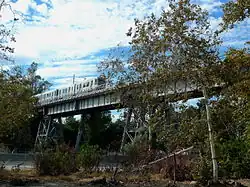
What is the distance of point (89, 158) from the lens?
19.2 meters

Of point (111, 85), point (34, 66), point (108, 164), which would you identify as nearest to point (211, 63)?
point (108, 164)

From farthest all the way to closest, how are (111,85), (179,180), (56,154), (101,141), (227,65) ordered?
1. (101,141)
2. (111,85)
3. (56,154)
4. (179,180)
5. (227,65)

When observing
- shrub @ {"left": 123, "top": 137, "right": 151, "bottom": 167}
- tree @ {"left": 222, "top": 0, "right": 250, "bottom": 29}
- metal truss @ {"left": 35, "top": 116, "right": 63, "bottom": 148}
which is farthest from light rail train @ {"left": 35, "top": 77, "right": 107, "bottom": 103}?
tree @ {"left": 222, "top": 0, "right": 250, "bottom": 29}

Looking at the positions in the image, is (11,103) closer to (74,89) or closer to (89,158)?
(89,158)

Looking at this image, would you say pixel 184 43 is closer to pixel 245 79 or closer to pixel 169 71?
pixel 169 71

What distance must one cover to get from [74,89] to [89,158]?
149 ft

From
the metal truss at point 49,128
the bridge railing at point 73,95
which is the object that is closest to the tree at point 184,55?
the bridge railing at point 73,95

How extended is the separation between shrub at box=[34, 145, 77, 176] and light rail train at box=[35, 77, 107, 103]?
34.3m

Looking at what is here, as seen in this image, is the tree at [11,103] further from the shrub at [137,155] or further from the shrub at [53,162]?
the shrub at [137,155]

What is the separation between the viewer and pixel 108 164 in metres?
21.3

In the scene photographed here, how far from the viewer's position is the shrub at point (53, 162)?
18344 millimetres

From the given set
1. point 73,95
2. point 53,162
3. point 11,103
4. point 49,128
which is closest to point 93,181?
point 53,162

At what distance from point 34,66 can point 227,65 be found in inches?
3076

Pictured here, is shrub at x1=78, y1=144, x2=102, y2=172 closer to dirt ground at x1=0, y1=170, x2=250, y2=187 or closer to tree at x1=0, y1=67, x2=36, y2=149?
dirt ground at x1=0, y1=170, x2=250, y2=187
